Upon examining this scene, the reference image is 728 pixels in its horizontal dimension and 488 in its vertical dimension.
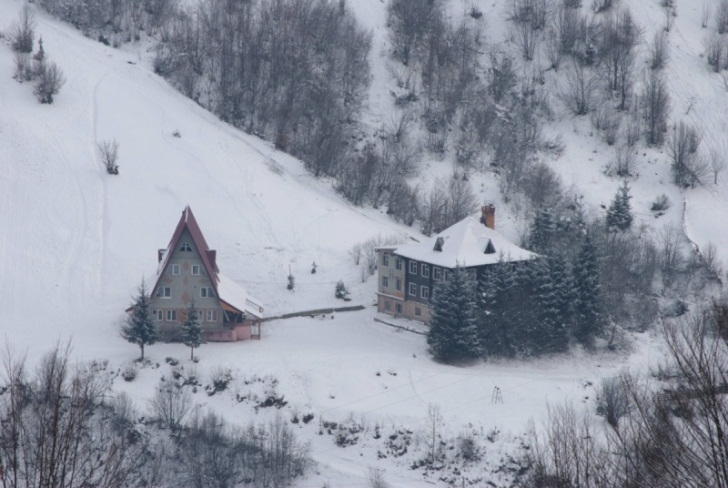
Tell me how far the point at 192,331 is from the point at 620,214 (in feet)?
120

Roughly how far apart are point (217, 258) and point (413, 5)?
4225cm

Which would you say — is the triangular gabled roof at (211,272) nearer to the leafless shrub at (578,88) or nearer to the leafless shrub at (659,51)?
the leafless shrub at (578,88)

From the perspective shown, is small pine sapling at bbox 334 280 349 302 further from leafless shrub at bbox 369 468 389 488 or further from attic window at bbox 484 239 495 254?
leafless shrub at bbox 369 468 389 488

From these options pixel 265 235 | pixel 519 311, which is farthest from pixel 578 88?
pixel 519 311

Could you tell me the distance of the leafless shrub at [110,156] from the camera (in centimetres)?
7019

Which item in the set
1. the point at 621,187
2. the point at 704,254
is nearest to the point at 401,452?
the point at 704,254

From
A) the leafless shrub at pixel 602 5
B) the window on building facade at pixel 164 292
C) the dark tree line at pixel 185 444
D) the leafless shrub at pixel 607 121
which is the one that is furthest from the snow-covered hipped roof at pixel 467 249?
the leafless shrub at pixel 602 5

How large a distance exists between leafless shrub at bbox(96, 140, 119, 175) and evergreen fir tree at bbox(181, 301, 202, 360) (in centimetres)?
2272

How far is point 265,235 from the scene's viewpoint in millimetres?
67062

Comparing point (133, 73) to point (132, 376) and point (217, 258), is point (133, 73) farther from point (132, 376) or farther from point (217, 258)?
point (132, 376)

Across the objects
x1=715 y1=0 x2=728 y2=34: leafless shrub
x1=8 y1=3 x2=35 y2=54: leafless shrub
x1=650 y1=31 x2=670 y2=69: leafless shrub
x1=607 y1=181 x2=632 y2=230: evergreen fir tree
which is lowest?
x1=607 y1=181 x2=632 y2=230: evergreen fir tree

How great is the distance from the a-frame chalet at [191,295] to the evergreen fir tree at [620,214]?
101 feet

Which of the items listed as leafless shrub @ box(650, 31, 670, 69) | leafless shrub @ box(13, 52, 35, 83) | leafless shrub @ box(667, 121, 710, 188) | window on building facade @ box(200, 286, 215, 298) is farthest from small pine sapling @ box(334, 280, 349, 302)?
leafless shrub @ box(650, 31, 670, 69)

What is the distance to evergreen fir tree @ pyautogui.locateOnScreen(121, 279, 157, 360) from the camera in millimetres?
50062
